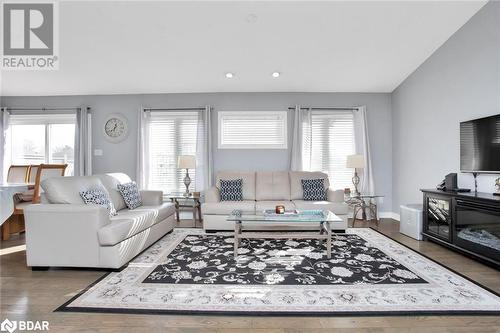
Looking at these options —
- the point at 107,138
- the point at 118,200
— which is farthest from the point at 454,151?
the point at 107,138

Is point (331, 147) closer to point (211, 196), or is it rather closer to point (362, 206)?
point (362, 206)

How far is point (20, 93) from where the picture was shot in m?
5.50

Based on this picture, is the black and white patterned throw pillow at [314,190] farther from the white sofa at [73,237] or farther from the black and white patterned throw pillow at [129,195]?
the white sofa at [73,237]

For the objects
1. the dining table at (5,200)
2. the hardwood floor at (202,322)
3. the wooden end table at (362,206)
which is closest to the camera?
the hardwood floor at (202,322)

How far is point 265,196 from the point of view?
484 centimetres

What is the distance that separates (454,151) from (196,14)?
13.3 ft

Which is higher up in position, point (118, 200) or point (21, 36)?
point (21, 36)

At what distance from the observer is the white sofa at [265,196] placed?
13.6ft

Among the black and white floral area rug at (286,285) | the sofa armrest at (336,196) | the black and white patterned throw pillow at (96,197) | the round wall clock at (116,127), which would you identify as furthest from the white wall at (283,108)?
the black and white patterned throw pillow at (96,197)

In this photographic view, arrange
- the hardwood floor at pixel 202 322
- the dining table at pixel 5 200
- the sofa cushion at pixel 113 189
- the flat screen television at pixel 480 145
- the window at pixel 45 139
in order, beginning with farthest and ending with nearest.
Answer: the window at pixel 45 139 → the sofa cushion at pixel 113 189 → the dining table at pixel 5 200 → the flat screen television at pixel 480 145 → the hardwood floor at pixel 202 322

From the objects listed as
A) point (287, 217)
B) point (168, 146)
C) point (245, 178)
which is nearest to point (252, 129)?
point (245, 178)

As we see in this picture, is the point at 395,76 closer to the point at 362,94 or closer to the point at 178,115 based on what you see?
the point at 362,94

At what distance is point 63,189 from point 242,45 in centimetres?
307

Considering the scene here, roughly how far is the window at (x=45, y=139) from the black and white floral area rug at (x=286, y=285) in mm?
3849
